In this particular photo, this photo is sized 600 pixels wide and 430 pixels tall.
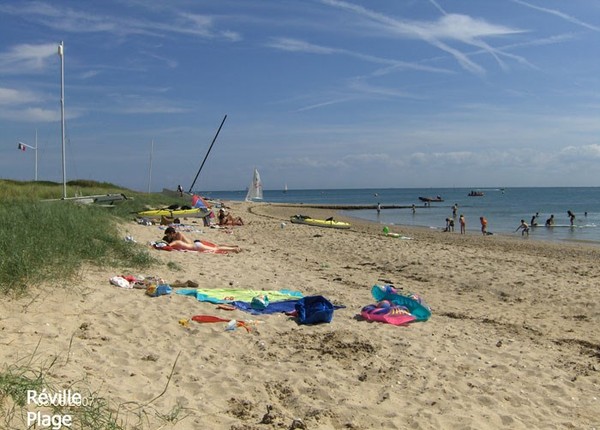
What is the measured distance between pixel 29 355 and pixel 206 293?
3.57 m

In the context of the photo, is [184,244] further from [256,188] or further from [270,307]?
Answer: [256,188]

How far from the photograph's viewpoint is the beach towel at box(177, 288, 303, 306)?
7.37 metres

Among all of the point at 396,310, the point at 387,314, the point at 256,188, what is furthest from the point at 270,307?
the point at 256,188

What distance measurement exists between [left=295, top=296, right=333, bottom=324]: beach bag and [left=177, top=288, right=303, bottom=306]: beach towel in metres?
0.71

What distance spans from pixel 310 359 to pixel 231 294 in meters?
2.76

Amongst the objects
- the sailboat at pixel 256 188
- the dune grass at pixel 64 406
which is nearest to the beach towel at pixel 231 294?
the dune grass at pixel 64 406

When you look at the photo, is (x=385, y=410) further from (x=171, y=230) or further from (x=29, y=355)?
Result: (x=171, y=230)

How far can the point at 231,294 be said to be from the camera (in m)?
7.83

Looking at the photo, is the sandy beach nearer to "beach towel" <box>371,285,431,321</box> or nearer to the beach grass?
the beach grass

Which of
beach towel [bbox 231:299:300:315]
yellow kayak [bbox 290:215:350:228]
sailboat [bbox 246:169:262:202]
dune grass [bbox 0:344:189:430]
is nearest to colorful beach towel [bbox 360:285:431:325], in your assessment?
beach towel [bbox 231:299:300:315]

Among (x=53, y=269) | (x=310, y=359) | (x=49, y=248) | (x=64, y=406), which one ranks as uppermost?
(x=49, y=248)

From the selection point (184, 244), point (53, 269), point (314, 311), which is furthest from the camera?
point (184, 244)

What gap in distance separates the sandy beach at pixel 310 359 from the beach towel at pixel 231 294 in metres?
0.30

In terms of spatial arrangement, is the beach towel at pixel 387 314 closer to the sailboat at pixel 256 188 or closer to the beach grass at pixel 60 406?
the beach grass at pixel 60 406
